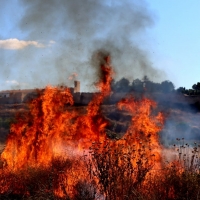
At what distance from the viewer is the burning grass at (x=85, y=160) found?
25.1 feet

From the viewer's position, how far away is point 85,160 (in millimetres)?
9711

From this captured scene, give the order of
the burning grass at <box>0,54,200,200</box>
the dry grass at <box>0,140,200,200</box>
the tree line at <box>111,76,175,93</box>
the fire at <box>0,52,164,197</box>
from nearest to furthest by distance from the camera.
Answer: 1. the dry grass at <box>0,140,200,200</box>
2. the burning grass at <box>0,54,200,200</box>
3. the fire at <box>0,52,164,197</box>
4. the tree line at <box>111,76,175,93</box>

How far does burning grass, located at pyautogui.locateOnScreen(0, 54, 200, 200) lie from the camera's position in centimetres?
766

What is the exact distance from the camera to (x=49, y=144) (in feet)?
41.4

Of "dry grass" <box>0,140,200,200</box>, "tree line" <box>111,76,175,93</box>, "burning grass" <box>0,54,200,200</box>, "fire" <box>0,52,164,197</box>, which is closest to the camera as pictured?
"dry grass" <box>0,140,200,200</box>

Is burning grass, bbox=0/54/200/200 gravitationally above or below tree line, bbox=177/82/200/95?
below

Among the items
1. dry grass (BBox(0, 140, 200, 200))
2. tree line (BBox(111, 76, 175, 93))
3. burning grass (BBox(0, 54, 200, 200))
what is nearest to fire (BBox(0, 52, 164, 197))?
burning grass (BBox(0, 54, 200, 200))

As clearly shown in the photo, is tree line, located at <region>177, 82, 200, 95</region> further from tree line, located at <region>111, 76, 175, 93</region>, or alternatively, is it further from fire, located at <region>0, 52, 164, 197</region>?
fire, located at <region>0, 52, 164, 197</region>

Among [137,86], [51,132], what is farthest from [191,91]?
[51,132]

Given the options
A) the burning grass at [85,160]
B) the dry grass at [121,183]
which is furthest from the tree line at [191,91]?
the dry grass at [121,183]

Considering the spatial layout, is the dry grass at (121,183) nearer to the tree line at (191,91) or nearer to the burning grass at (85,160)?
the burning grass at (85,160)

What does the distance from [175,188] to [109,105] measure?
94.7 ft

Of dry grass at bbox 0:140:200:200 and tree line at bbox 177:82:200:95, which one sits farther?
tree line at bbox 177:82:200:95

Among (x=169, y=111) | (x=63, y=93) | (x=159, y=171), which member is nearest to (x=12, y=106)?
(x=169, y=111)
